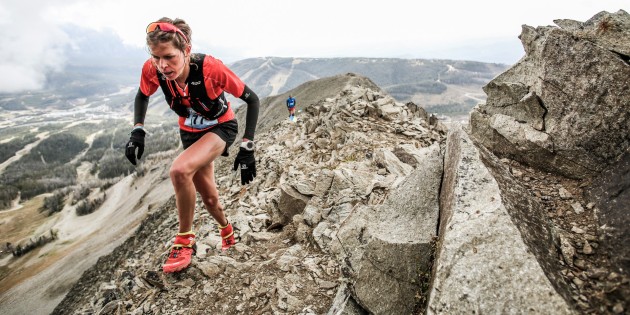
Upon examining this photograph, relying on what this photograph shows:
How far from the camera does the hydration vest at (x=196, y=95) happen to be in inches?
226

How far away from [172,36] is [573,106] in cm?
606

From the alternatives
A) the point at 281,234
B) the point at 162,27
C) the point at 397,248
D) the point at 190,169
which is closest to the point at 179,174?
the point at 190,169

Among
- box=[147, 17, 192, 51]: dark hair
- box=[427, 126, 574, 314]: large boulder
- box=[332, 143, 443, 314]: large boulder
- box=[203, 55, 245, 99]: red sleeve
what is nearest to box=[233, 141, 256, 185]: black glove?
box=[203, 55, 245, 99]: red sleeve

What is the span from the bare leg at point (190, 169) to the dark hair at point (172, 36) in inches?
63.6

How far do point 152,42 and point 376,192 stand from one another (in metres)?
5.13

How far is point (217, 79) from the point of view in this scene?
5.86 metres

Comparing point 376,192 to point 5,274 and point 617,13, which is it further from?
point 5,274

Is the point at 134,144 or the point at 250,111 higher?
the point at 250,111

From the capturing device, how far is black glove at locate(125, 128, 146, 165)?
602 cm

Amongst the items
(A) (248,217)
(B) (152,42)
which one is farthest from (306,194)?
(B) (152,42)

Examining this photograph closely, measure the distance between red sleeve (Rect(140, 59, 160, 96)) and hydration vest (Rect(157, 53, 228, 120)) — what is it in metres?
0.15

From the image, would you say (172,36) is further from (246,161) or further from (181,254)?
(181,254)

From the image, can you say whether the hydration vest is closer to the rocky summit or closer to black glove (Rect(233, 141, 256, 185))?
black glove (Rect(233, 141, 256, 185))

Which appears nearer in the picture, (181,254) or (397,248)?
(397,248)
